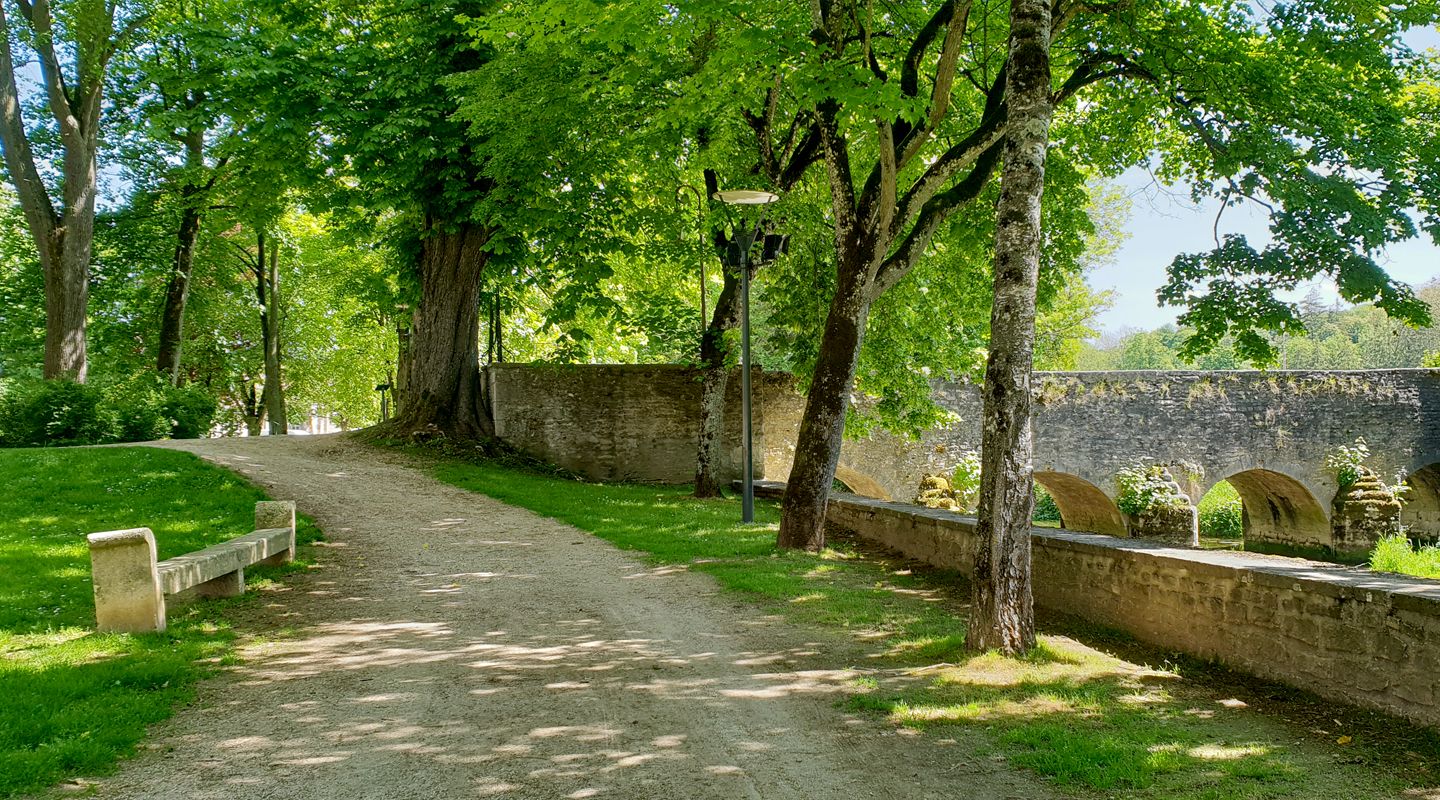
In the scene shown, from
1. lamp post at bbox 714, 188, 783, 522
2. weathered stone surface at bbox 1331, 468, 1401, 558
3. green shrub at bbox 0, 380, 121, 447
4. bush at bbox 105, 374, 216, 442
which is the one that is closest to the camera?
lamp post at bbox 714, 188, 783, 522

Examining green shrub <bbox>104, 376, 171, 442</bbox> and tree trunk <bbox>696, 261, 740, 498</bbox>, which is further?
green shrub <bbox>104, 376, 171, 442</bbox>

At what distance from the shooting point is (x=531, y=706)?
4770 mm

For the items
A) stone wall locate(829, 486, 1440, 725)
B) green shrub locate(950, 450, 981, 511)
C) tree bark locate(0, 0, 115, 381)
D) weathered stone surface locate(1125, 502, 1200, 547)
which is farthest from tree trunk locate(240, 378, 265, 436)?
stone wall locate(829, 486, 1440, 725)

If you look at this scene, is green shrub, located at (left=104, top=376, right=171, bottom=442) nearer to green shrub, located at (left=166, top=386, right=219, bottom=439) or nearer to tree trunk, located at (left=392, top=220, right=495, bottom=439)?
green shrub, located at (left=166, top=386, right=219, bottom=439)

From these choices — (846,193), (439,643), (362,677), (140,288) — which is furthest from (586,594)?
(140,288)

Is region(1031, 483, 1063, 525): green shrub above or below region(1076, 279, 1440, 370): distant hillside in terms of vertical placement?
below

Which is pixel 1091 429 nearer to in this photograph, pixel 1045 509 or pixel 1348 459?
pixel 1348 459

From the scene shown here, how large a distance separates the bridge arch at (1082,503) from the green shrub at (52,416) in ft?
57.7

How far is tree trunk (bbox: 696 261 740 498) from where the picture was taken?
48.9ft

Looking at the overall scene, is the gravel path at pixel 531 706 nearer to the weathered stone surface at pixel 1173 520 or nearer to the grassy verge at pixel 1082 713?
the grassy verge at pixel 1082 713

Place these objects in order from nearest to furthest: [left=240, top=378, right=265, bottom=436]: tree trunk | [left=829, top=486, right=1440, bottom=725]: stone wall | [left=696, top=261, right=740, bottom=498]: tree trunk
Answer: [left=829, top=486, right=1440, bottom=725]: stone wall
[left=696, top=261, right=740, bottom=498]: tree trunk
[left=240, top=378, right=265, bottom=436]: tree trunk

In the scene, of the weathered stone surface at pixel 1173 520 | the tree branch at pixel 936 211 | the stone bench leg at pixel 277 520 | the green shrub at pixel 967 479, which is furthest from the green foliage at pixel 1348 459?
the stone bench leg at pixel 277 520

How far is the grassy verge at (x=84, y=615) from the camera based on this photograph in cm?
411

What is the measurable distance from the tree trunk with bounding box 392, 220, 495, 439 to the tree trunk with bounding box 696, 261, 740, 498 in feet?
13.1
